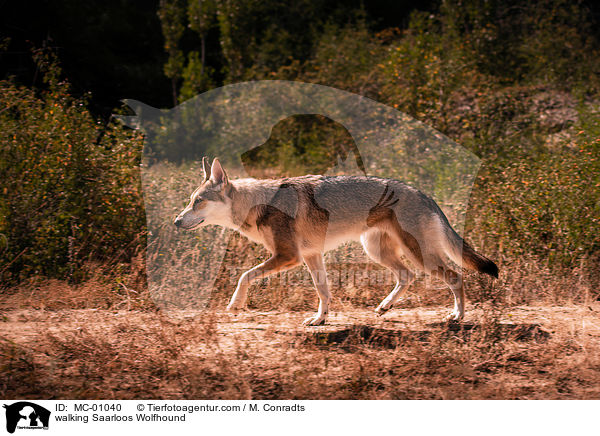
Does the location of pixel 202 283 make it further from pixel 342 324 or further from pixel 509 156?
pixel 509 156

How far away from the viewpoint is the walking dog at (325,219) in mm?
5895

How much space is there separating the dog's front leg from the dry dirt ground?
0.33 meters

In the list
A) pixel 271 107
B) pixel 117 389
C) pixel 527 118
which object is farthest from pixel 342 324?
pixel 271 107

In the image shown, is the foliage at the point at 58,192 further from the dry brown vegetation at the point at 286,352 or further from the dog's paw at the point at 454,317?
the dog's paw at the point at 454,317

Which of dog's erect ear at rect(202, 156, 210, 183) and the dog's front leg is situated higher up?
dog's erect ear at rect(202, 156, 210, 183)

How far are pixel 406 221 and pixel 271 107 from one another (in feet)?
31.0

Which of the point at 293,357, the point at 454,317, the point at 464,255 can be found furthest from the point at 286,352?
the point at 464,255

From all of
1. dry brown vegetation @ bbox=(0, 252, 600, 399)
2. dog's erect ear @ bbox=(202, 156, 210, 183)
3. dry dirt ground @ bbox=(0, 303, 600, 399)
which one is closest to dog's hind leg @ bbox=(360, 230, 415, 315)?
dry brown vegetation @ bbox=(0, 252, 600, 399)

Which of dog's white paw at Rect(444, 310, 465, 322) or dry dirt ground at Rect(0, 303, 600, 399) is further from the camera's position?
dog's white paw at Rect(444, 310, 465, 322)

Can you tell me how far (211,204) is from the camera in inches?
231
